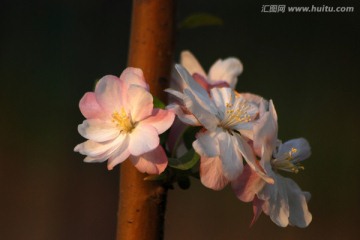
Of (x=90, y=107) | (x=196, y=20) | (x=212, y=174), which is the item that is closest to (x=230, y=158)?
(x=212, y=174)

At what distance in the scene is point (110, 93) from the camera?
0.45 m

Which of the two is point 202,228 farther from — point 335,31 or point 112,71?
point 335,31

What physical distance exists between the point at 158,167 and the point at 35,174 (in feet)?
4.82

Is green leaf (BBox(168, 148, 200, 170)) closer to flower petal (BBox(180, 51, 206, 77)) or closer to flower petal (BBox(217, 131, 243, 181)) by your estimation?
flower petal (BBox(217, 131, 243, 181))

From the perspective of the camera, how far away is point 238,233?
167 centimetres

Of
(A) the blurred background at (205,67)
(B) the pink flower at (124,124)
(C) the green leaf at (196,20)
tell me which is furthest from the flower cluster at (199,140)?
(A) the blurred background at (205,67)

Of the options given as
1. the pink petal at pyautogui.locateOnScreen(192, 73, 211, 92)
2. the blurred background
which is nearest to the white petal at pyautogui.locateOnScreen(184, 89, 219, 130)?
the pink petal at pyautogui.locateOnScreen(192, 73, 211, 92)

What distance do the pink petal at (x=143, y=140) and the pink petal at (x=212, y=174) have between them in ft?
0.13

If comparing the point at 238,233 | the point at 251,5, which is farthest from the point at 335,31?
the point at 238,233

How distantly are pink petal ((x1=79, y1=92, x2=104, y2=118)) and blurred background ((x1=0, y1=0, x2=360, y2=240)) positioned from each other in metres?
1.22

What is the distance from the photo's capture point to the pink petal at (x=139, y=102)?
1.42 ft

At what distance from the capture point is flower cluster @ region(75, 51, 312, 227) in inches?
16.6

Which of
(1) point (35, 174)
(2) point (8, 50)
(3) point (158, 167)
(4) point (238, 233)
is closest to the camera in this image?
(3) point (158, 167)

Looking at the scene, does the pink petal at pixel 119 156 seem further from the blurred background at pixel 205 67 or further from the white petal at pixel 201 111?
the blurred background at pixel 205 67
